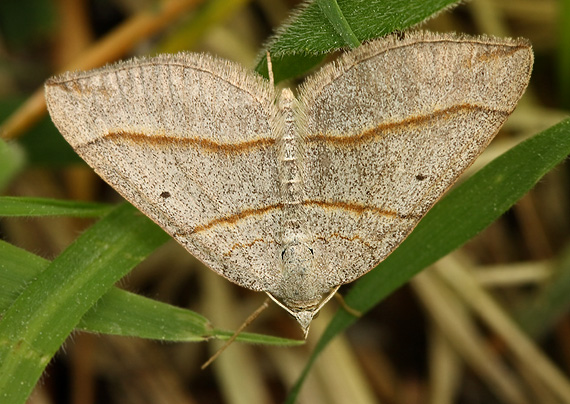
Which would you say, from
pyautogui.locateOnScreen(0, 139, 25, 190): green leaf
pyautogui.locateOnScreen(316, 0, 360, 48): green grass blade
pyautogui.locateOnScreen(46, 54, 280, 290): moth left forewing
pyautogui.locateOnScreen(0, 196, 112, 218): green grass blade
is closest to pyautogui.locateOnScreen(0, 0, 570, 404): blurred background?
pyautogui.locateOnScreen(0, 196, 112, 218): green grass blade

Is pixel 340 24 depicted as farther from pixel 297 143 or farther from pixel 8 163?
pixel 8 163

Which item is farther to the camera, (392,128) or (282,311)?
(282,311)

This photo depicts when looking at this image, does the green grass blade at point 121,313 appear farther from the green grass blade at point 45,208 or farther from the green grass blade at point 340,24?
the green grass blade at point 340,24

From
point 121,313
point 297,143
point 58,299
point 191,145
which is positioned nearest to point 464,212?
point 297,143

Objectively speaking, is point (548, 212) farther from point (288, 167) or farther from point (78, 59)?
point (78, 59)

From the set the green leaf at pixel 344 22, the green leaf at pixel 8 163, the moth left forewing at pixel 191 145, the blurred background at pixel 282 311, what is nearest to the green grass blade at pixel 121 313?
the moth left forewing at pixel 191 145

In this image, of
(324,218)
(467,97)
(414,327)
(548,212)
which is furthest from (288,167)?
(548,212)
